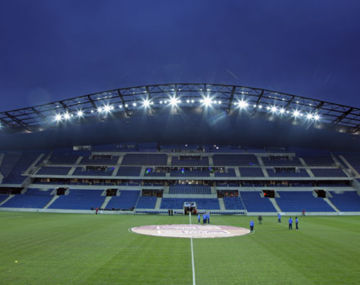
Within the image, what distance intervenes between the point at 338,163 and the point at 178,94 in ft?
157

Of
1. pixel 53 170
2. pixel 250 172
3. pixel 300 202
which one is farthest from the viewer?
pixel 53 170

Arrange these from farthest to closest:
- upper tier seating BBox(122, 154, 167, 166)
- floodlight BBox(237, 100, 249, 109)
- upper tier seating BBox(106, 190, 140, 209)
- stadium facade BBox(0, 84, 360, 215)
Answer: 1. upper tier seating BBox(122, 154, 167, 166)
2. upper tier seating BBox(106, 190, 140, 209)
3. stadium facade BBox(0, 84, 360, 215)
4. floodlight BBox(237, 100, 249, 109)

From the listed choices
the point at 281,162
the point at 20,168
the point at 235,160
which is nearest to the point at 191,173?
the point at 235,160

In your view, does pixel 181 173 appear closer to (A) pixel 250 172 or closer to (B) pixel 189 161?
(B) pixel 189 161

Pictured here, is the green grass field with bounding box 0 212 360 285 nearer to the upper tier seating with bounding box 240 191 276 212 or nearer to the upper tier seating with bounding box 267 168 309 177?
the upper tier seating with bounding box 240 191 276 212

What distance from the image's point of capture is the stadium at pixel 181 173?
1642cm

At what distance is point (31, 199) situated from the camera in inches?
2026

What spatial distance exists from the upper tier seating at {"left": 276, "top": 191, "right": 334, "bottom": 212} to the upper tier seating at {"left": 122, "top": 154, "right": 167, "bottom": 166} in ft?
97.3

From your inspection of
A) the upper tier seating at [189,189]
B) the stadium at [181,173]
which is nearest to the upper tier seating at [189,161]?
the stadium at [181,173]

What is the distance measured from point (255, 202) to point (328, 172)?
72.1 ft

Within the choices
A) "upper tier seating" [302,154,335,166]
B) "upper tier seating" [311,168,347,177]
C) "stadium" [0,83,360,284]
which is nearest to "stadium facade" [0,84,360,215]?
"stadium" [0,83,360,284]

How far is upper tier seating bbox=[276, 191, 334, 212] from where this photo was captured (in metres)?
47.1

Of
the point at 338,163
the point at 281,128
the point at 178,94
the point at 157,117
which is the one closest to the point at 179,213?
the point at 157,117

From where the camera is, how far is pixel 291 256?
1284cm
